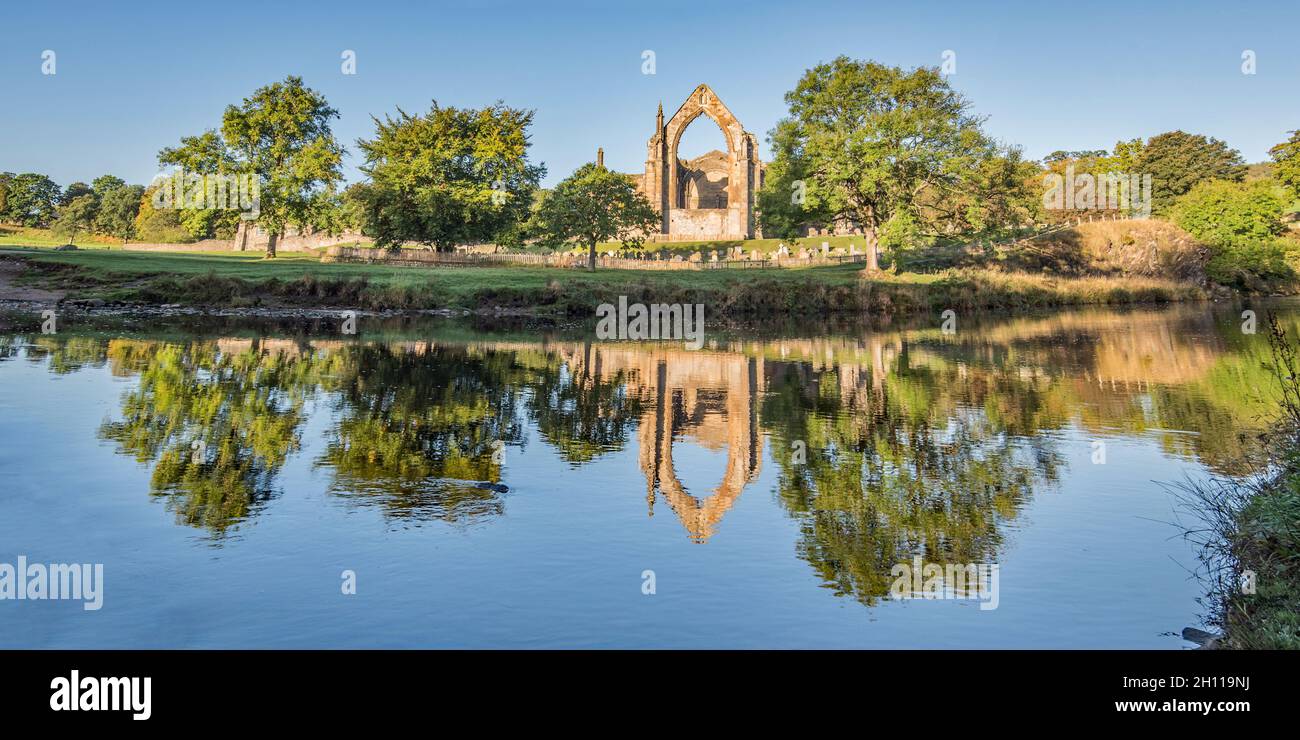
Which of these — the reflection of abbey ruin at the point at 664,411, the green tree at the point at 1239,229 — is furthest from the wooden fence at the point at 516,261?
the reflection of abbey ruin at the point at 664,411

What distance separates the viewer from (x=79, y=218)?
12175cm

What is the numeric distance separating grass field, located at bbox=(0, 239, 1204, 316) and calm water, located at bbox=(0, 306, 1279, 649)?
21.9m

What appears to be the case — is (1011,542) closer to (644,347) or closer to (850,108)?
(644,347)

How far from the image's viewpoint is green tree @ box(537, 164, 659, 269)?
62969mm

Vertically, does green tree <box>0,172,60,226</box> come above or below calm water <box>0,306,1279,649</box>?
above

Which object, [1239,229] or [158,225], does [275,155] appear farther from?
[1239,229]

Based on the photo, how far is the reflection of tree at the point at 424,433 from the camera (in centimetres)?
1294

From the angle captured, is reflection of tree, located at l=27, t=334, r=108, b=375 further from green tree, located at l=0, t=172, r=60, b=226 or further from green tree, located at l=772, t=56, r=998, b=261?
green tree, located at l=0, t=172, r=60, b=226

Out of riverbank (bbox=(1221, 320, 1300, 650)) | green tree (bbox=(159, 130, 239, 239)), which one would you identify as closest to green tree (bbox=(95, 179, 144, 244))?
green tree (bbox=(159, 130, 239, 239))

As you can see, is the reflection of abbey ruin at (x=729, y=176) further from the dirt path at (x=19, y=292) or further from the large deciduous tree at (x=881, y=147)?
the dirt path at (x=19, y=292)

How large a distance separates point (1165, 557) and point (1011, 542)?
148 centimetres

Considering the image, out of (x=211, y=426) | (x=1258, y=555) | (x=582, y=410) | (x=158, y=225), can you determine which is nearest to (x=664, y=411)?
(x=582, y=410)

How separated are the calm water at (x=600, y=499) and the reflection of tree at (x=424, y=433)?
0.29 ft

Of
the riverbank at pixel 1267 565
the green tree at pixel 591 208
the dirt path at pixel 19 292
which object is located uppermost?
the green tree at pixel 591 208
